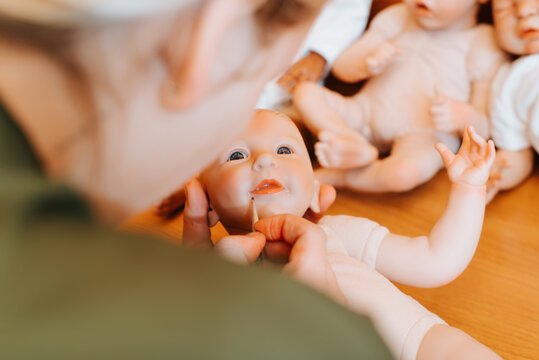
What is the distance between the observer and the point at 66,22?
0.28m

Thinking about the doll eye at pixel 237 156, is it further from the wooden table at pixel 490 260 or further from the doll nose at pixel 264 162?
the wooden table at pixel 490 260

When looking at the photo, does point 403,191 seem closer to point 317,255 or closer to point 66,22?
point 317,255

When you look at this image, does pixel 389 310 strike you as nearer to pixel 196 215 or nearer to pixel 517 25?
pixel 196 215

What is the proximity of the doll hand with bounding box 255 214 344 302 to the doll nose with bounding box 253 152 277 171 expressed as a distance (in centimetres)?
9

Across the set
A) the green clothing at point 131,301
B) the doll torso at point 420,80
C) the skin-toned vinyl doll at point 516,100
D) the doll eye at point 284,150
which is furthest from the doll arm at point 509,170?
the green clothing at point 131,301

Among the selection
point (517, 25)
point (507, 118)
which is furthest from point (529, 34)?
point (507, 118)

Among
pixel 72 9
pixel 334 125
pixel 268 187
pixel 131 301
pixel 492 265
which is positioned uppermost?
pixel 72 9

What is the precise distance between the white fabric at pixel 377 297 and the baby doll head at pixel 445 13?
0.52 m

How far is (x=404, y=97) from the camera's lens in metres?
1.08

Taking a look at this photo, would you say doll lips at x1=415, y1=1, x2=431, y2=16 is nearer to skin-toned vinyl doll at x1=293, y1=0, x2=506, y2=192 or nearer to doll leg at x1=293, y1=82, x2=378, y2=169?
skin-toned vinyl doll at x1=293, y1=0, x2=506, y2=192

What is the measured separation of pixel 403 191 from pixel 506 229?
185mm

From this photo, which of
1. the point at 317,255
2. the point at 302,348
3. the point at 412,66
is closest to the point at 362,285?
the point at 317,255

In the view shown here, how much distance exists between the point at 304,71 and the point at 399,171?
0.36m

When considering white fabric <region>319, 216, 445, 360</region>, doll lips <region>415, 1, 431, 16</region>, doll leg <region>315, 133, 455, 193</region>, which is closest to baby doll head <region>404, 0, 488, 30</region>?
doll lips <region>415, 1, 431, 16</region>
